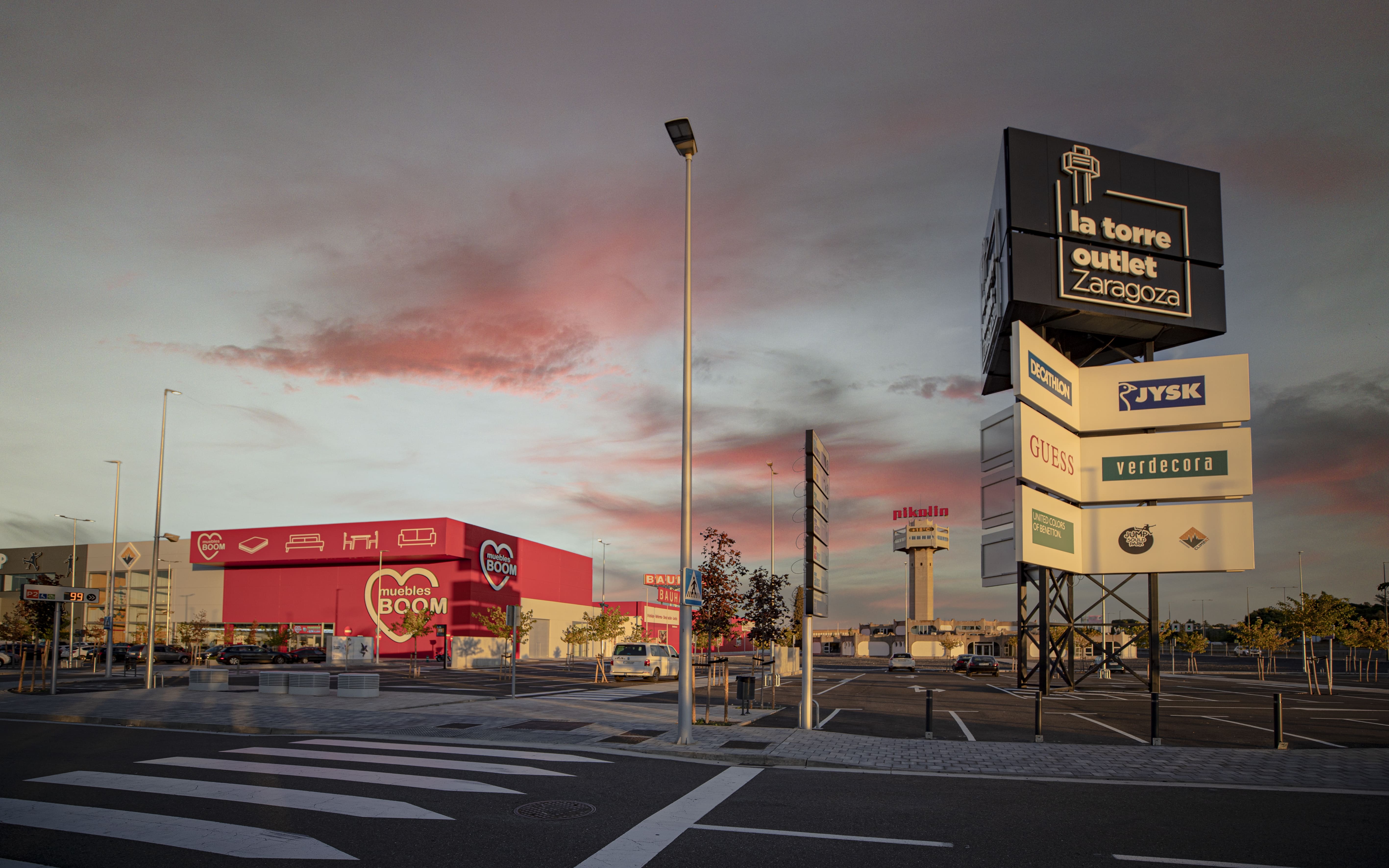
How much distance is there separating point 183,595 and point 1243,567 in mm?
74228

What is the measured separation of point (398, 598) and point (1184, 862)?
61.5m

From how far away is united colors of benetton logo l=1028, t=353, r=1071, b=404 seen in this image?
2808cm

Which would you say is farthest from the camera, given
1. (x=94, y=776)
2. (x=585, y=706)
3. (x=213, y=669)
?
(x=213, y=669)

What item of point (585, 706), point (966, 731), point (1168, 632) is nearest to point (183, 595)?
point (585, 706)

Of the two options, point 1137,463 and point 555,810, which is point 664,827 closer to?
point 555,810

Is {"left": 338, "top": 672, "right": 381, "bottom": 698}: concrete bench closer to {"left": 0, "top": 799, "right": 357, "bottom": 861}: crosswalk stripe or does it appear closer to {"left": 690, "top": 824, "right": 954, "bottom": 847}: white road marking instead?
{"left": 0, "top": 799, "right": 357, "bottom": 861}: crosswalk stripe

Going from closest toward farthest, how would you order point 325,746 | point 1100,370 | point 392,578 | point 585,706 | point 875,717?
1. point 325,746
2. point 875,717
3. point 585,706
4. point 1100,370
5. point 392,578

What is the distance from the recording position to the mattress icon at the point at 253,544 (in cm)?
6494

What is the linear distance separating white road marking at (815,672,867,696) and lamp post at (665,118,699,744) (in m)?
14.9

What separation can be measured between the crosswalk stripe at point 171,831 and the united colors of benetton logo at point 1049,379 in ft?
85.5

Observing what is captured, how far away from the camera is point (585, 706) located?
21.3 metres

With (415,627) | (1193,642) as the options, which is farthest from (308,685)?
(1193,642)

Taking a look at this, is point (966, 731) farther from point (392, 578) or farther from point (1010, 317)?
point (392, 578)

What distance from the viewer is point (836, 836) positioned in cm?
767
